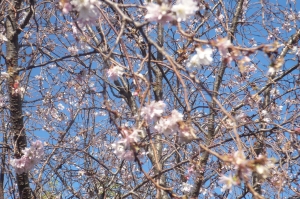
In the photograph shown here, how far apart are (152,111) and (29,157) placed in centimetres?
154

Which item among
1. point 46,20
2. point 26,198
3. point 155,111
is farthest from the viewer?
point 46,20

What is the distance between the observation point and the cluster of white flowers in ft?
5.22

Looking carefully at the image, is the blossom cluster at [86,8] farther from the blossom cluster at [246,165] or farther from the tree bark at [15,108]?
the tree bark at [15,108]

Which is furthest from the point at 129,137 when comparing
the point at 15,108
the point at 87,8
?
the point at 15,108

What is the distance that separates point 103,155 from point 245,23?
2291 mm

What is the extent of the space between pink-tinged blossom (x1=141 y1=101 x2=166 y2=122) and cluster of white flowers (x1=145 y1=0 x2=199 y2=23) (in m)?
0.34

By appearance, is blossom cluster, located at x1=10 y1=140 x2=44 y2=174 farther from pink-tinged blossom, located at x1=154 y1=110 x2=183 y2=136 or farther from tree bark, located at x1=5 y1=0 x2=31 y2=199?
pink-tinged blossom, located at x1=154 y1=110 x2=183 y2=136

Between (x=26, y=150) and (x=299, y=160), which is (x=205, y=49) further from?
(x=299, y=160)

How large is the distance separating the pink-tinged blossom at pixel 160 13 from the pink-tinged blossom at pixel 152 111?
1.11 ft

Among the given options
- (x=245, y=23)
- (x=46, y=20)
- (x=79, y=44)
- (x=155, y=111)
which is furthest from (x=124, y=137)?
(x=245, y=23)

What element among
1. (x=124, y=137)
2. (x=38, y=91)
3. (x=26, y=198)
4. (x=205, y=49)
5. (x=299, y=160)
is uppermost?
(x=38, y=91)

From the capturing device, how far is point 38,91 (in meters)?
4.48

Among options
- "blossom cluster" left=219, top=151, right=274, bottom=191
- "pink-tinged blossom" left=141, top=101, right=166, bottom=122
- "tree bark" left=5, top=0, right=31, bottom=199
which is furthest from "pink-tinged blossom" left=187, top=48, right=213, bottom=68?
"tree bark" left=5, top=0, right=31, bottom=199

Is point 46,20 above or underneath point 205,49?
above
